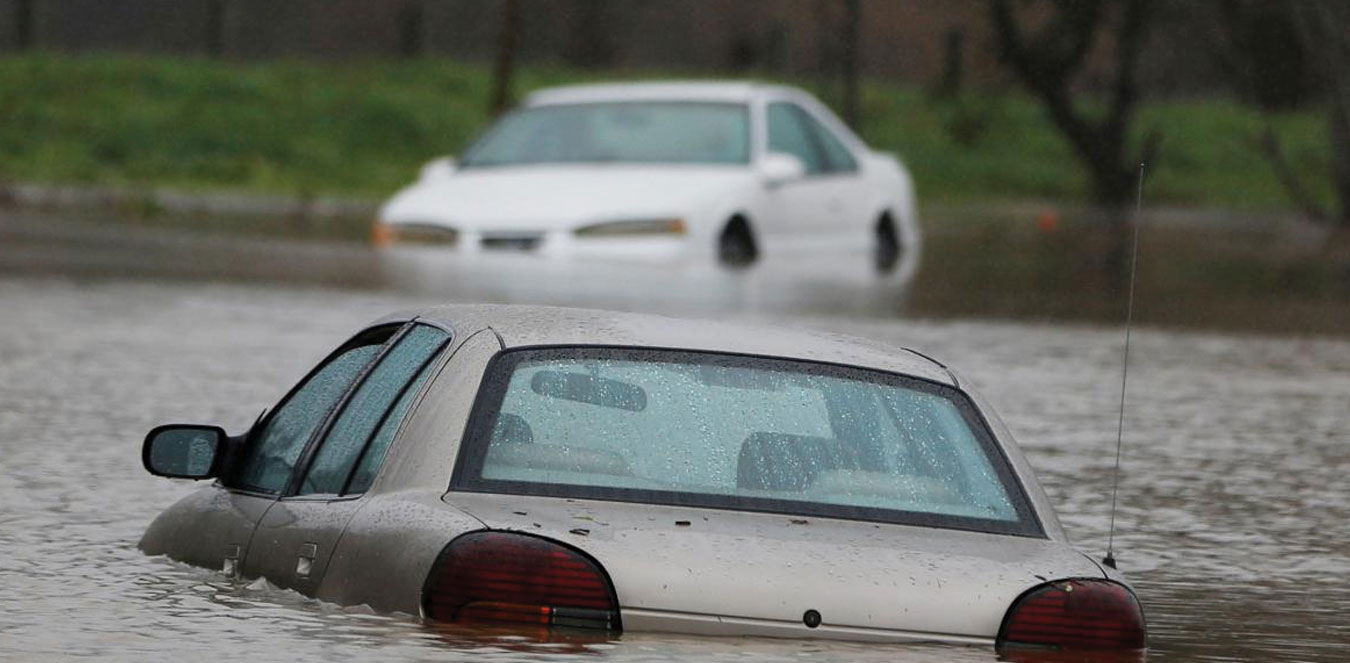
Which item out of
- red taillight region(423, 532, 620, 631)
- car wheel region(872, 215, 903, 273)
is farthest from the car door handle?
car wheel region(872, 215, 903, 273)

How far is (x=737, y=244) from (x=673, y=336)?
14.4 m

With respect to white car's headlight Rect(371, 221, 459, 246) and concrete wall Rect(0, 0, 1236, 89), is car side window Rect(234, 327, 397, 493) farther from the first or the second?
concrete wall Rect(0, 0, 1236, 89)

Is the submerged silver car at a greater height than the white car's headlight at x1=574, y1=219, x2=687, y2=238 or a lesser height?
greater

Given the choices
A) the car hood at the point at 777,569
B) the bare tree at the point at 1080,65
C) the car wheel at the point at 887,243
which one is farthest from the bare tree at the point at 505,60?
the car hood at the point at 777,569

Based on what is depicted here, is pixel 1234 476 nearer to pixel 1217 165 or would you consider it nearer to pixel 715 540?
pixel 715 540

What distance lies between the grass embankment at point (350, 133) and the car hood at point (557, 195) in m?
14.0

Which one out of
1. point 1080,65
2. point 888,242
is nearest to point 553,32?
point 1080,65

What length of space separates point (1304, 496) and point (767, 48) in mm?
45557

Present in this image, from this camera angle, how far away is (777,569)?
5.52 metres

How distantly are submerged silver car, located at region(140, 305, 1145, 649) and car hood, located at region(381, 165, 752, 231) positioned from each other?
42.6ft

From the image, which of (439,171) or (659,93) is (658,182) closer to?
(659,93)

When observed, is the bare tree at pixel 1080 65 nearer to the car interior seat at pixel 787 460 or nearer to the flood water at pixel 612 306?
the flood water at pixel 612 306

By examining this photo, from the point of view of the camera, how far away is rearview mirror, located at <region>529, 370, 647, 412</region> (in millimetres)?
6047

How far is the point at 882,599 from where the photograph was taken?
5.52 meters
